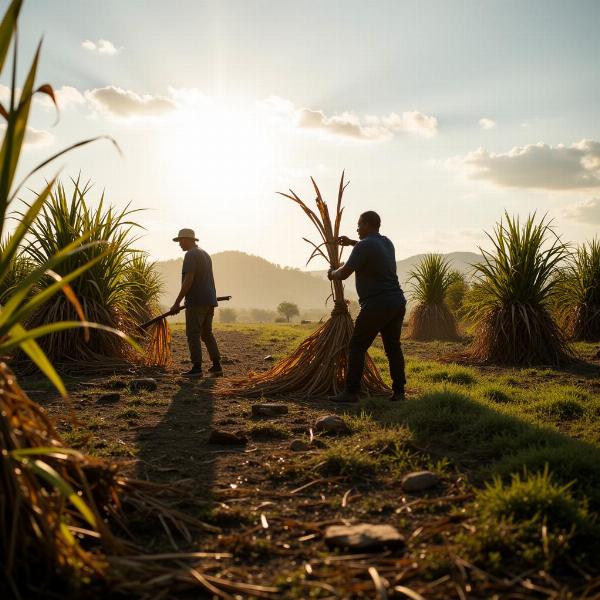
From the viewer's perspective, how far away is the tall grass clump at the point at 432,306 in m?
14.1

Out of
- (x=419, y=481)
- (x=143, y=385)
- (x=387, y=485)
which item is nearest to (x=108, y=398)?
(x=143, y=385)

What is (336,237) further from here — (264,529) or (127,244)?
(264,529)

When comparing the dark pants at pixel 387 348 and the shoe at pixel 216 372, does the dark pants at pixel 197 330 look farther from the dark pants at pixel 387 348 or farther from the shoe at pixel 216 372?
the dark pants at pixel 387 348

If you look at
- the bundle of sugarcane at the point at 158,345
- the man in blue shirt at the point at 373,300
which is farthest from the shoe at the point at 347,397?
the bundle of sugarcane at the point at 158,345

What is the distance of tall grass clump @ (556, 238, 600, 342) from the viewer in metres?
11.1

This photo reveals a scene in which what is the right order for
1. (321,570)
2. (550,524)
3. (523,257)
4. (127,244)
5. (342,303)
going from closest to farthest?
1. (321,570)
2. (550,524)
3. (342,303)
4. (127,244)
5. (523,257)

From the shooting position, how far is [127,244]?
8.15 metres

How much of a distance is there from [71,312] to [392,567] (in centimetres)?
610

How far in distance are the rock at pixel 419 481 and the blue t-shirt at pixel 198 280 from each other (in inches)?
196

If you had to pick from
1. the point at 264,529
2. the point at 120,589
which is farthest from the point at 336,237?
the point at 120,589

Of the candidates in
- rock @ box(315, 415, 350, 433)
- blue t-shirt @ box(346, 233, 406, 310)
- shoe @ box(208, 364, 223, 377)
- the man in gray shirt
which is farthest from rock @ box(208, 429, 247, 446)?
shoe @ box(208, 364, 223, 377)

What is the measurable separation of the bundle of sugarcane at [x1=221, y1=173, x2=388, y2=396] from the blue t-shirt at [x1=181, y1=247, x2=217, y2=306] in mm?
1524

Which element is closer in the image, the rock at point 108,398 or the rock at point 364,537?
the rock at point 364,537

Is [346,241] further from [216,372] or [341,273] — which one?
[216,372]
